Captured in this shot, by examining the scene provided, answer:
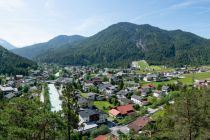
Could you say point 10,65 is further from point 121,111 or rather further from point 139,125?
point 139,125

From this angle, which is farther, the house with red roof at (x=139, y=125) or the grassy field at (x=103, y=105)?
the grassy field at (x=103, y=105)

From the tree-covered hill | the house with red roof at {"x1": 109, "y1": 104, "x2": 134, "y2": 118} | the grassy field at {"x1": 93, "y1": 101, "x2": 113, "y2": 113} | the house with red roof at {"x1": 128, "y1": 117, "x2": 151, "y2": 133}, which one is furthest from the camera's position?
the tree-covered hill

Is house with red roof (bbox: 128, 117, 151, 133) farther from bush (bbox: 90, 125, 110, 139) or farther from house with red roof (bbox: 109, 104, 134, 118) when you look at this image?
house with red roof (bbox: 109, 104, 134, 118)

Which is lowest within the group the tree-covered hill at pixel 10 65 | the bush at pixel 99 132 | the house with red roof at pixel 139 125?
the bush at pixel 99 132

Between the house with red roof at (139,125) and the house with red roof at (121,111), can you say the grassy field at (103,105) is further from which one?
the house with red roof at (139,125)

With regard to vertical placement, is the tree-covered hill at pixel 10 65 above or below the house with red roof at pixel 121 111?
above

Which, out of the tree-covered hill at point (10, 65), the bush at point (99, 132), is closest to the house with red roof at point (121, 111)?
the bush at point (99, 132)

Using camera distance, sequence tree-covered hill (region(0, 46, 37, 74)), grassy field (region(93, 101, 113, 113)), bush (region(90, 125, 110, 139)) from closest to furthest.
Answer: bush (region(90, 125, 110, 139)) < grassy field (region(93, 101, 113, 113)) < tree-covered hill (region(0, 46, 37, 74))

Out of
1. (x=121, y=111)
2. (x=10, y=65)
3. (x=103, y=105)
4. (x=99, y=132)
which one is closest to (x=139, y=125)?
(x=99, y=132)

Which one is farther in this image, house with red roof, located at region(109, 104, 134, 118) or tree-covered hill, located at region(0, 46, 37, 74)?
tree-covered hill, located at region(0, 46, 37, 74)

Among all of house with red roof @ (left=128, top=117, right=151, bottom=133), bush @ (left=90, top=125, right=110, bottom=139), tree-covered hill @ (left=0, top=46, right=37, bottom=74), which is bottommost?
bush @ (left=90, top=125, right=110, bottom=139)

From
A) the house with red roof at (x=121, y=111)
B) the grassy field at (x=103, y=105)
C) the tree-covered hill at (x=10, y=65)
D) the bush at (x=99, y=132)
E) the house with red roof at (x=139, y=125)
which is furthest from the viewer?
the tree-covered hill at (x=10, y=65)

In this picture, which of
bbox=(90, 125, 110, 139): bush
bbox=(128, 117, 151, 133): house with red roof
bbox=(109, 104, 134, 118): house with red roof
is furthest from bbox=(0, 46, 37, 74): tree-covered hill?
bbox=(128, 117, 151, 133): house with red roof
